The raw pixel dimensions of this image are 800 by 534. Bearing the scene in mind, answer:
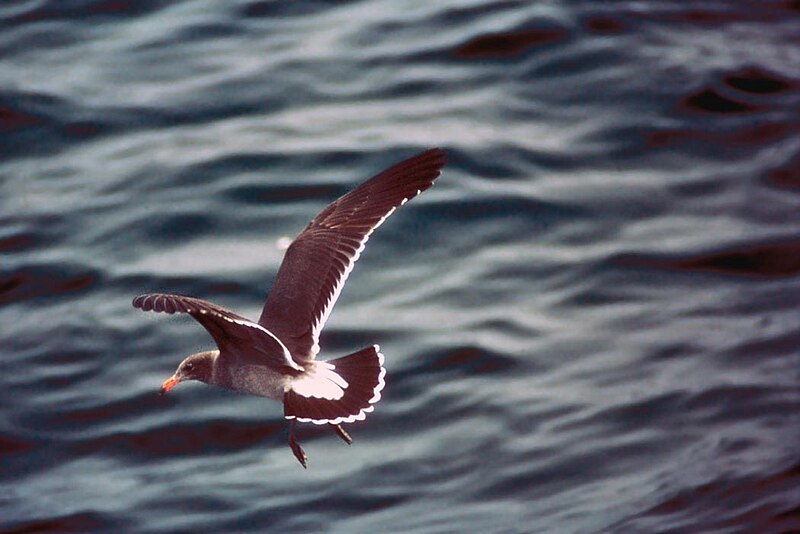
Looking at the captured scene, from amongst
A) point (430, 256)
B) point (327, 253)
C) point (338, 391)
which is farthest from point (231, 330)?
point (430, 256)

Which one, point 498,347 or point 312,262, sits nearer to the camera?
point 312,262

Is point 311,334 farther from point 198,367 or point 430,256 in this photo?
point 430,256

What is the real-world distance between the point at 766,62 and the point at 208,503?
279 inches

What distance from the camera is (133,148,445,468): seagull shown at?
6.54 meters

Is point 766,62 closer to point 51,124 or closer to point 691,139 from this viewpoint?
point 691,139

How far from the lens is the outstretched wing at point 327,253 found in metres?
7.15

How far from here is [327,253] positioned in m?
7.45

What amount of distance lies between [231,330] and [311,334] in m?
0.64

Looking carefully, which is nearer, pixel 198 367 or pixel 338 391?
pixel 338 391

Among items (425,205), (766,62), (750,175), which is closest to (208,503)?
(425,205)

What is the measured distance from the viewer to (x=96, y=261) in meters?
11.7

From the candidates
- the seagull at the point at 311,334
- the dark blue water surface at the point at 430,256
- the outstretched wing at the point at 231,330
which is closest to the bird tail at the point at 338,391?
the seagull at the point at 311,334

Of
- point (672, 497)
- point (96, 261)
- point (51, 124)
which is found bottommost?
point (672, 497)

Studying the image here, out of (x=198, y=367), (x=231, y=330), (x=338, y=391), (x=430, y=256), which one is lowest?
(x=430, y=256)
